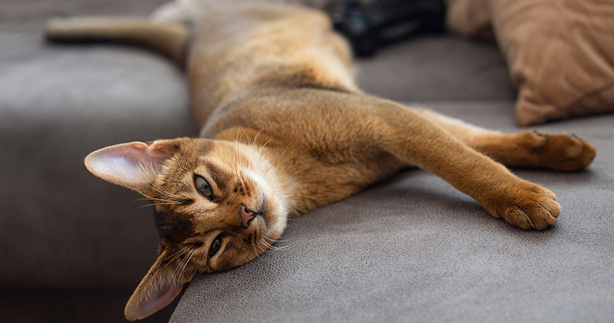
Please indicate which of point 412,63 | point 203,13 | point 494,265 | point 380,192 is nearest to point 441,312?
point 494,265

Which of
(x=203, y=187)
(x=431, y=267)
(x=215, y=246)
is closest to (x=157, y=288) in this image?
(x=215, y=246)

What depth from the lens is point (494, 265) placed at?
91 centimetres

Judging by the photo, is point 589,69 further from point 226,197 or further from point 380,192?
point 226,197

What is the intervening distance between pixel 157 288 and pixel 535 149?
1.37 meters

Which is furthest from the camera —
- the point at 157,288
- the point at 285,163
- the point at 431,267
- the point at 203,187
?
the point at 285,163

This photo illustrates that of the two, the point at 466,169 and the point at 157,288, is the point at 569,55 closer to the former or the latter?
the point at 466,169

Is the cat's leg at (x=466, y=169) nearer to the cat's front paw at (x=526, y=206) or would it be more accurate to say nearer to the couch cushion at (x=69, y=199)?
the cat's front paw at (x=526, y=206)

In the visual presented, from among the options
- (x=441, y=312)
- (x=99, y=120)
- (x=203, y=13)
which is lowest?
(x=441, y=312)

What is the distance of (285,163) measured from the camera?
1.45 metres

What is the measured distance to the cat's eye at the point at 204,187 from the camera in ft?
4.15

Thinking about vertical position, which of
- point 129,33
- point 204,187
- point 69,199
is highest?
point 129,33

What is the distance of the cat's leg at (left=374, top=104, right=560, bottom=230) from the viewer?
39.9 inches

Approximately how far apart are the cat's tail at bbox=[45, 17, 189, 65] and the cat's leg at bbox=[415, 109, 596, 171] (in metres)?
2.25

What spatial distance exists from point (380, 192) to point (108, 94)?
5.49 feet
